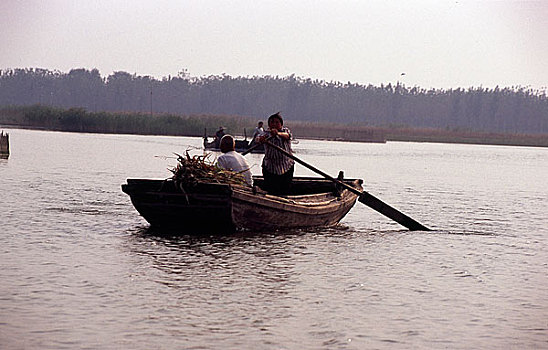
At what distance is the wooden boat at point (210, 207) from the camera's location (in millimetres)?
12969

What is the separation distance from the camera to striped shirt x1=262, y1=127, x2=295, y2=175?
47.8 ft

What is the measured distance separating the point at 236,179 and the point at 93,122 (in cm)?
5187

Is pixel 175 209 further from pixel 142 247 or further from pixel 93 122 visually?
pixel 93 122

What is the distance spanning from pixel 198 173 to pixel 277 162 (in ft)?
6.90

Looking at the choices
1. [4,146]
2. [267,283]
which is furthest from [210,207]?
[4,146]

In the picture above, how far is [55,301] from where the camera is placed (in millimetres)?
8438

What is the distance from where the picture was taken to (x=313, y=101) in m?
171

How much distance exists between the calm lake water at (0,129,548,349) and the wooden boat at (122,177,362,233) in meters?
0.29

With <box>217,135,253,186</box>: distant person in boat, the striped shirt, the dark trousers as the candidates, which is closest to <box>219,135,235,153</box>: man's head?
<box>217,135,253,186</box>: distant person in boat

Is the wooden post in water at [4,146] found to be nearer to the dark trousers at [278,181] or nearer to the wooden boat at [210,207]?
the dark trousers at [278,181]

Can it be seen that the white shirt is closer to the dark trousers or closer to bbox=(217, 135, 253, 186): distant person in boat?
bbox=(217, 135, 253, 186): distant person in boat

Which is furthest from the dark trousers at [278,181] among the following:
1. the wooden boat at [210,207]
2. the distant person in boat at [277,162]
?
the wooden boat at [210,207]

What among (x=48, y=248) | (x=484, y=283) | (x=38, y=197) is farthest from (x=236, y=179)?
(x=38, y=197)

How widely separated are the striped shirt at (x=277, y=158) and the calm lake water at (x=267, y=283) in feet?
4.23
